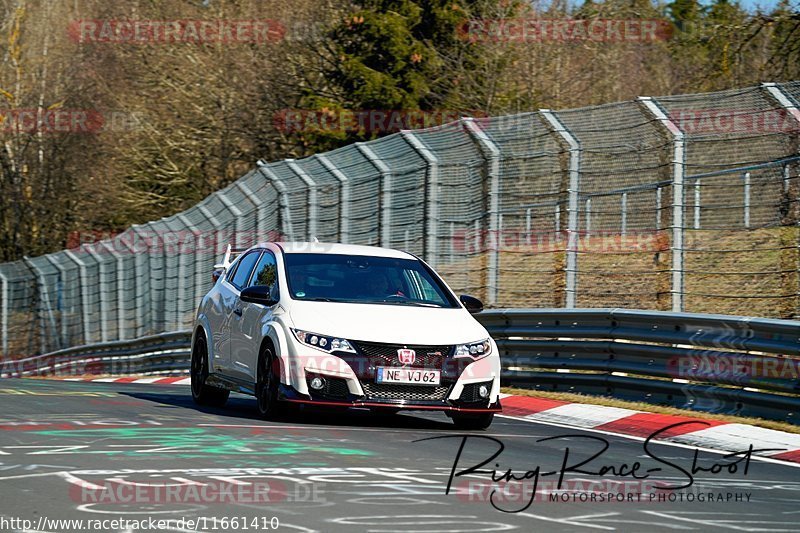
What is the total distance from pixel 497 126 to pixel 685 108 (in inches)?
122

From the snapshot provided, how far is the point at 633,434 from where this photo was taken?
1158cm

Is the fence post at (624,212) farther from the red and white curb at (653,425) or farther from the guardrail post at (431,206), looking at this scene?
the guardrail post at (431,206)

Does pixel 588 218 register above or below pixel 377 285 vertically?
above

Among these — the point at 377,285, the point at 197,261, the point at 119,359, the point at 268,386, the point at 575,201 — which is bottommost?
the point at 119,359

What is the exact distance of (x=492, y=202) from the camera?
16.4 metres

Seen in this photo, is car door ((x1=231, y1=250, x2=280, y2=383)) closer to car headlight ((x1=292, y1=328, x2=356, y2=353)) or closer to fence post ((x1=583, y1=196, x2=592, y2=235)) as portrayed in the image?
car headlight ((x1=292, y1=328, x2=356, y2=353))

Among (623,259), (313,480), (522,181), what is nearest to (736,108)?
(522,181)

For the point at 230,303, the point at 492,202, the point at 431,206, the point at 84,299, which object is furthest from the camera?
the point at 84,299

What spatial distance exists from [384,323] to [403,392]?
57 cm

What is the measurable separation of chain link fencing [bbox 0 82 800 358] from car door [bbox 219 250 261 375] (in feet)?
12.1

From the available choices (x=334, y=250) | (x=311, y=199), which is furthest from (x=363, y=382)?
(x=311, y=199)

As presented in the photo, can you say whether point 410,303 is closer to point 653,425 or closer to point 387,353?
point 387,353

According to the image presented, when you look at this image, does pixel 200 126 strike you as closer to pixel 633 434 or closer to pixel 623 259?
pixel 623 259

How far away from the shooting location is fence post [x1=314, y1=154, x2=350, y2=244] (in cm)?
1964
